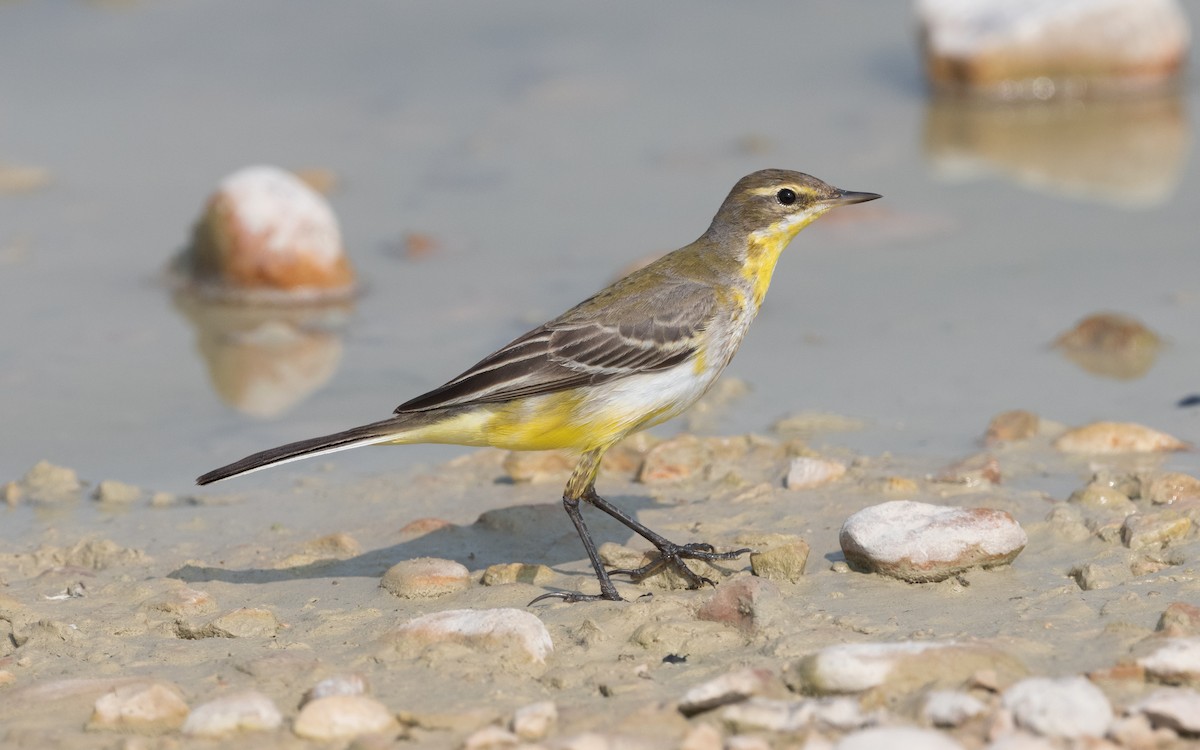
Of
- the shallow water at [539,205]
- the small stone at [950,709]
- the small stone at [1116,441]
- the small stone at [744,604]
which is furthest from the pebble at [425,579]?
the small stone at [1116,441]

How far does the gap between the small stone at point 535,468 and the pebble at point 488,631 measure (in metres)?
2.50

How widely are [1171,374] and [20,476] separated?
6.77 meters

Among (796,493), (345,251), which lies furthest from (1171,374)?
(345,251)

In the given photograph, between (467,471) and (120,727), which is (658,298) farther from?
(120,727)

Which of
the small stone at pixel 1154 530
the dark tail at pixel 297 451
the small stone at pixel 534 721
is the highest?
the dark tail at pixel 297 451

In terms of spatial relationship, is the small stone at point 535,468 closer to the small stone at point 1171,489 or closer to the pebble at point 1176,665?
the small stone at point 1171,489

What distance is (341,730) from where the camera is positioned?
5512 mm

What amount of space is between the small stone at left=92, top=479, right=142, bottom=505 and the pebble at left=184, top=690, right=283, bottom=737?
328 cm

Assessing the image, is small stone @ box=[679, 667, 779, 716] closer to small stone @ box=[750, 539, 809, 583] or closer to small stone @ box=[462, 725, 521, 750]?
small stone @ box=[462, 725, 521, 750]

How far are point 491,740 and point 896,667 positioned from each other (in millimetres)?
1402

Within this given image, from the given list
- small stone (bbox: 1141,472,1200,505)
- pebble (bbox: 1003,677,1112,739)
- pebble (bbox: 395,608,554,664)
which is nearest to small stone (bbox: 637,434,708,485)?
small stone (bbox: 1141,472,1200,505)

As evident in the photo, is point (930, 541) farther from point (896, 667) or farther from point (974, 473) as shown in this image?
point (974, 473)

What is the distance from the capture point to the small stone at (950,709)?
5293mm

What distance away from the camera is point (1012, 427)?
29.5 ft
